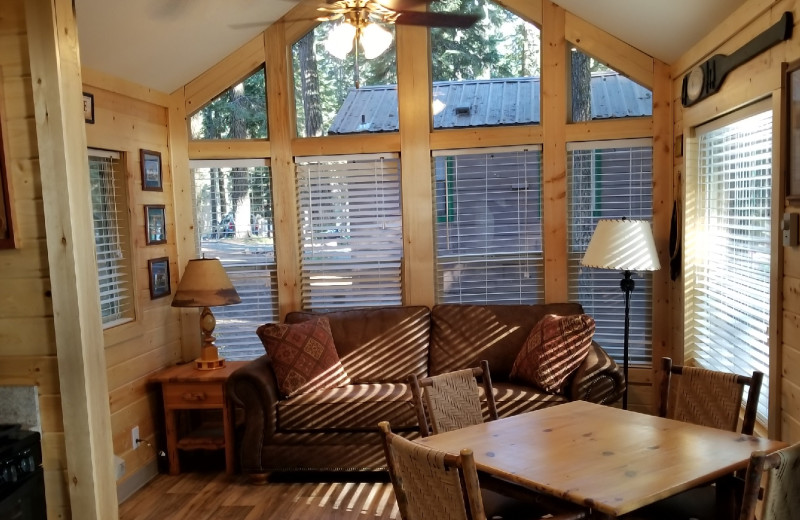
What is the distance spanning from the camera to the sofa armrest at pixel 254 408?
3.94 metres

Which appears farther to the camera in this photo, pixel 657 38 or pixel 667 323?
pixel 667 323

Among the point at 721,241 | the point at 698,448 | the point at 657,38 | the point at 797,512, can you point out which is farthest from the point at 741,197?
the point at 797,512

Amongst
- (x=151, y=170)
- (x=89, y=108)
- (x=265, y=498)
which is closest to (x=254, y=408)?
(x=265, y=498)

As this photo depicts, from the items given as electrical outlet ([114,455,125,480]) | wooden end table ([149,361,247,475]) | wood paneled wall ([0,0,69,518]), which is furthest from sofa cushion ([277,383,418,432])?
wood paneled wall ([0,0,69,518])

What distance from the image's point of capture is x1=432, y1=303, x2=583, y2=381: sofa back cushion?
14.5 ft

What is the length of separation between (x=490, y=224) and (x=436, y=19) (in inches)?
72.8

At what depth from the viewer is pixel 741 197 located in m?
3.35

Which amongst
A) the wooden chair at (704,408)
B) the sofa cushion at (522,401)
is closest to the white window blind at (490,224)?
the sofa cushion at (522,401)

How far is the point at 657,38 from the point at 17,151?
3533mm

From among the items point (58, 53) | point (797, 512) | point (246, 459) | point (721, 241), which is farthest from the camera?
point (246, 459)

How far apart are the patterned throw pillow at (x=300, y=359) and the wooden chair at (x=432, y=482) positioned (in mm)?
1968

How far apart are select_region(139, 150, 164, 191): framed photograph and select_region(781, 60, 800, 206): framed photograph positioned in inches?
144

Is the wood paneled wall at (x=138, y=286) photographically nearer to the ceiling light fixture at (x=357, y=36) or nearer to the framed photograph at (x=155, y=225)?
the framed photograph at (x=155, y=225)

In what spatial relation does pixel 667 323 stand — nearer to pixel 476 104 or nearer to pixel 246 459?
pixel 476 104
